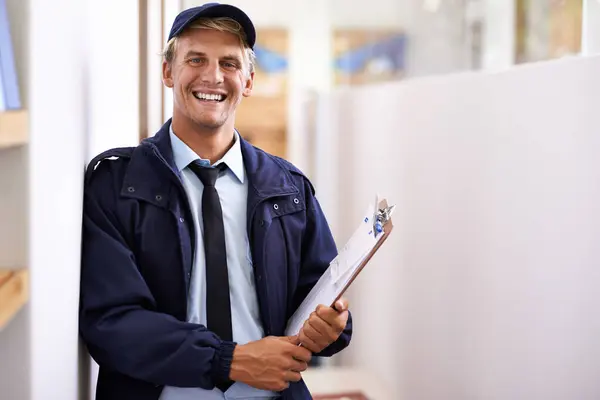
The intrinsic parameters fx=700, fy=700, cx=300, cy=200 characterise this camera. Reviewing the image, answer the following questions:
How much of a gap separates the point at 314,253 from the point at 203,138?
379 mm

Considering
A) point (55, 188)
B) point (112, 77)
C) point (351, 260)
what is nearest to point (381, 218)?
point (351, 260)

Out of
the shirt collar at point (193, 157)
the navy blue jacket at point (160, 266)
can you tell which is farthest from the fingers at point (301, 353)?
the shirt collar at point (193, 157)

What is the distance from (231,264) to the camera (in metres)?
1.56

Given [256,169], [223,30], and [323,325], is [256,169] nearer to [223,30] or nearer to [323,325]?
[223,30]

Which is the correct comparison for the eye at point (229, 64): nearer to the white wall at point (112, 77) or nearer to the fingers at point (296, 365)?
the white wall at point (112, 77)

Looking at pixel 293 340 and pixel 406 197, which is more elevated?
pixel 406 197

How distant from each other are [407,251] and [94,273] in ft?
5.54

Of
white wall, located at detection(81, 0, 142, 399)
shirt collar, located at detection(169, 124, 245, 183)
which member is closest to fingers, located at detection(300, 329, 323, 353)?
shirt collar, located at detection(169, 124, 245, 183)

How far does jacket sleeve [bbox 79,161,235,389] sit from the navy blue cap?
0.46 metres

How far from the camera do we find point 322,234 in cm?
171

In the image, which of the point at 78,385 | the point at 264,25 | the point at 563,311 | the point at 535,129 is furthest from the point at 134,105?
the point at 264,25

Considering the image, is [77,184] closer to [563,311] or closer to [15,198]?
[15,198]

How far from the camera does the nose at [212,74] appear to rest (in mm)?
1574

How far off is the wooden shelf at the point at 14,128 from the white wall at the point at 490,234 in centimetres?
136
